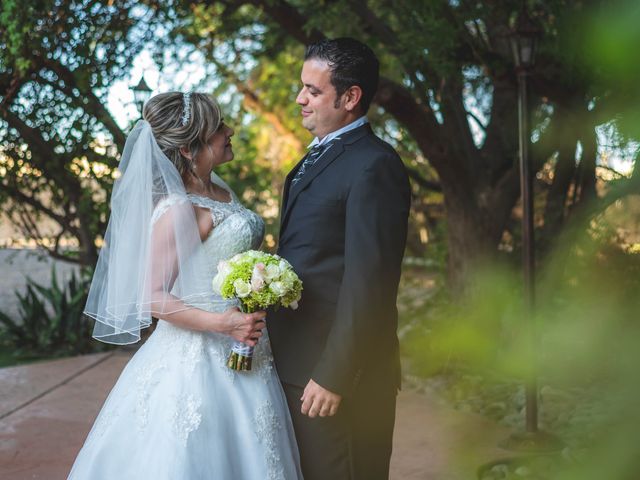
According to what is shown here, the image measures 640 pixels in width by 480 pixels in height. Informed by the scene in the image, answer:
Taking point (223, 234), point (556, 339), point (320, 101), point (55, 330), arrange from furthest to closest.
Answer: point (55, 330) < point (556, 339) < point (223, 234) < point (320, 101)

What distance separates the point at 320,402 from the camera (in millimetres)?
2516

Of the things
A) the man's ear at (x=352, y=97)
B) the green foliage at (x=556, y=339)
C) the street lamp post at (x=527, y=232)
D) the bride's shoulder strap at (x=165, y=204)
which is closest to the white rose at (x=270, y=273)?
the bride's shoulder strap at (x=165, y=204)

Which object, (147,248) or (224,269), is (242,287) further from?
(147,248)

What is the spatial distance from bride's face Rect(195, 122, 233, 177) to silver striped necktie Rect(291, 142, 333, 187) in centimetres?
35

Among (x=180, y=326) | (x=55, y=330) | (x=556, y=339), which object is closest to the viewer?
(x=180, y=326)

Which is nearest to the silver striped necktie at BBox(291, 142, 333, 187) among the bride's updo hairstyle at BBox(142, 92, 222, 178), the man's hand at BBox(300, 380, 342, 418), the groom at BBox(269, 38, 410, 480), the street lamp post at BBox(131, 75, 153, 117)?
the groom at BBox(269, 38, 410, 480)

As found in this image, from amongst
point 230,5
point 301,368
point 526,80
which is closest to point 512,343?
point 526,80

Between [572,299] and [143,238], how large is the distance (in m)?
5.47

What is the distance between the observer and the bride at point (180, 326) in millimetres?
2697

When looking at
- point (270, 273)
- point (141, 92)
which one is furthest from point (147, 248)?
point (141, 92)

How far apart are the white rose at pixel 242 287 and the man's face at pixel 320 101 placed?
0.63 m

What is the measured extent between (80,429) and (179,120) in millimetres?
3173

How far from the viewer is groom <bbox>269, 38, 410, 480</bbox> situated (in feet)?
8.21

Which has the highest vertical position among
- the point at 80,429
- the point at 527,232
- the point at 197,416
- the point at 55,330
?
the point at 527,232
